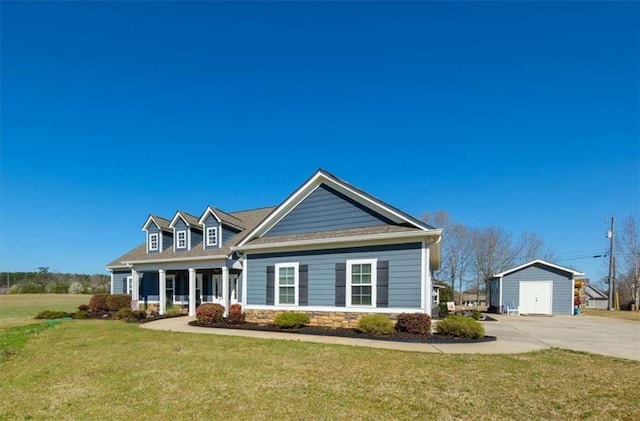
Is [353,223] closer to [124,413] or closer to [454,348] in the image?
[454,348]

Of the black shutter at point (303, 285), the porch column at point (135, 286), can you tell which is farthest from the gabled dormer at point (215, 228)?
the black shutter at point (303, 285)

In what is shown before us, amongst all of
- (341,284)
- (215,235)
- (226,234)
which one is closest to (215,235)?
(215,235)

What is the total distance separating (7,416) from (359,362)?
5988 millimetres

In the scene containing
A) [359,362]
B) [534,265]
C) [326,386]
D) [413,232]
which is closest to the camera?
[326,386]

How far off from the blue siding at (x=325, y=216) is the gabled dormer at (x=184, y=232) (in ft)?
22.9

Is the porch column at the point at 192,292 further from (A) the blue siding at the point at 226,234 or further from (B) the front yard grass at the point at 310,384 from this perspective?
(B) the front yard grass at the point at 310,384

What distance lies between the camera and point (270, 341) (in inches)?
428

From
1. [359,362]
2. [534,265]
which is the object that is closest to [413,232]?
[359,362]

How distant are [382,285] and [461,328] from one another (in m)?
2.88

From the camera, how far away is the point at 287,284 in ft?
49.0

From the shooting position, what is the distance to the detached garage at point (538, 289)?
2485 centimetres

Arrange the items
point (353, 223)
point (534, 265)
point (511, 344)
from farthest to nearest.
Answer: point (534, 265)
point (353, 223)
point (511, 344)

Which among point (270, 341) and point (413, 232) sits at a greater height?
point (413, 232)

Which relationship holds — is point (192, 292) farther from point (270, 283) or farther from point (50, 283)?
point (50, 283)
